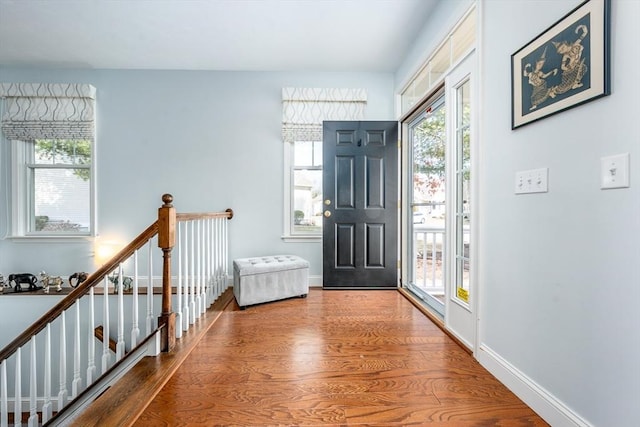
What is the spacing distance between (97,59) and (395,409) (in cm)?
450

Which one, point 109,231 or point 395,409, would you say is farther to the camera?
point 109,231

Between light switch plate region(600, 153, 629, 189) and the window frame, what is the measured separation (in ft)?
15.0

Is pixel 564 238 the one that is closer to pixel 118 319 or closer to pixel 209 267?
pixel 209 267

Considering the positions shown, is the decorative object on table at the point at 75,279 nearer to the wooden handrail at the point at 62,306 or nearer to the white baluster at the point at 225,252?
the white baluster at the point at 225,252

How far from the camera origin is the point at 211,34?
284 cm

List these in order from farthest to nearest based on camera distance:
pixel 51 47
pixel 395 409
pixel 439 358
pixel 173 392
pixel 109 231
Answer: pixel 109 231
pixel 51 47
pixel 439 358
pixel 173 392
pixel 395 409

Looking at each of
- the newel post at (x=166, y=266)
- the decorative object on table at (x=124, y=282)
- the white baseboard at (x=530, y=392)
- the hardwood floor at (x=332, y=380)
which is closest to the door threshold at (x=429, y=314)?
the hardwood floor at (x=332, y=380)

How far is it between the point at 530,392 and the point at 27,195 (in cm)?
527

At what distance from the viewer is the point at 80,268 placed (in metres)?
3.53

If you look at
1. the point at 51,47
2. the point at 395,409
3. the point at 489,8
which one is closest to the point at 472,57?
the point at 489,8

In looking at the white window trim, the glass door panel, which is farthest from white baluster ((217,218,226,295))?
the glass door panel

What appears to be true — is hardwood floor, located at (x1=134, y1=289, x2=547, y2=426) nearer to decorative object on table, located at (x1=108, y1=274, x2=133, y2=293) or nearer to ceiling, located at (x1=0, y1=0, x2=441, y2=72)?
decorative object on table, located at (x1=108, y1=274, x2=133, y2=293)

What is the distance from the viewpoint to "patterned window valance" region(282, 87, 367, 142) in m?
3.54

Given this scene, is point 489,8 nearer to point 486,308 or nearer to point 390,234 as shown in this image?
point 486,308
